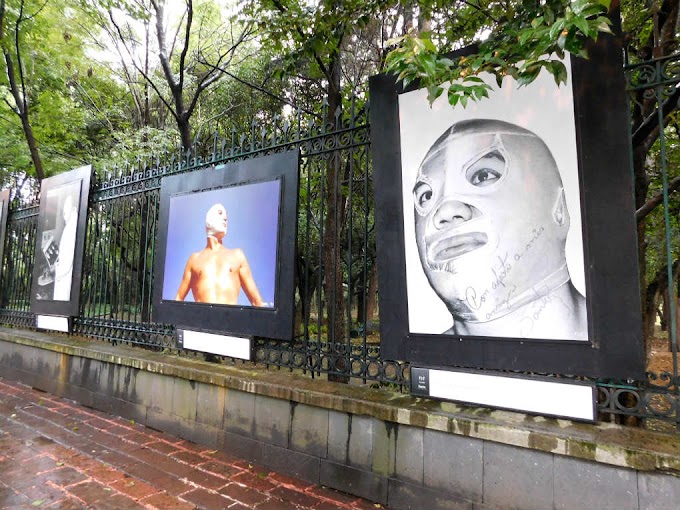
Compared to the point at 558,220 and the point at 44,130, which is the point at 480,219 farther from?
the point at 44,130

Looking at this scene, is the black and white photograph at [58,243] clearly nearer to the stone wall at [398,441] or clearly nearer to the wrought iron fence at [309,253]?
the wrought iron fence at [309,253]

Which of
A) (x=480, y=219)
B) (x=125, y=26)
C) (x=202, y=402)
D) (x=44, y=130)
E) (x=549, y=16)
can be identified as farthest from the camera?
(x=44, y=130)

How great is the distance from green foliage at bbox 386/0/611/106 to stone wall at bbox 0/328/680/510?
209cm

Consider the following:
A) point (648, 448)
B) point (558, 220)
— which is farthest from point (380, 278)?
point (648, 448)

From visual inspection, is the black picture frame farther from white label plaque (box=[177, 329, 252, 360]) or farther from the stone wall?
white label plaque (box=[177, 329, 252, 360])

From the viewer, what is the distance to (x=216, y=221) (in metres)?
4.73

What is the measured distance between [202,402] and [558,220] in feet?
12.2

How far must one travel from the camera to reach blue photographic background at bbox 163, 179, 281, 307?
424 cm

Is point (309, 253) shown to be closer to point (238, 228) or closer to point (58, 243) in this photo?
point (238, 228)

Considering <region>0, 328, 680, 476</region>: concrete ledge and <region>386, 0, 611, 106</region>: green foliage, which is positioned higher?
<region>386, 0, 611, 106</region>: green foliage

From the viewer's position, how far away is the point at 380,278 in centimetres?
352

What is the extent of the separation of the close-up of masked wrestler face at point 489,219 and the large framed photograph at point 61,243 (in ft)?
18.1

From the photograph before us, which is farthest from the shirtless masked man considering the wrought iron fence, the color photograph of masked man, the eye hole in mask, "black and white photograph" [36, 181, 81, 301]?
"black and white photograph" [36, 181, 81, 301]

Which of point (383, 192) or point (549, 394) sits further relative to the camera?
point (383, 192)
